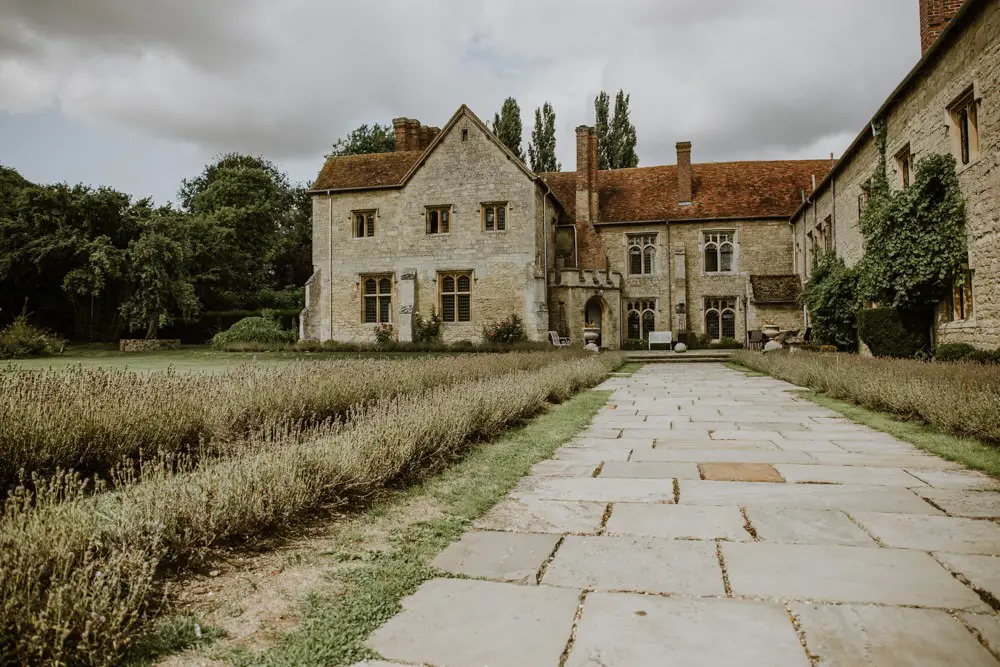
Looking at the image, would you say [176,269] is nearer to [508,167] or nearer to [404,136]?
[404,136]

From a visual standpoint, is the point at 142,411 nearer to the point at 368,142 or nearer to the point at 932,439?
the point at 932,439

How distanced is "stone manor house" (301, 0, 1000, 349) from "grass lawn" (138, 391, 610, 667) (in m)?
17.8

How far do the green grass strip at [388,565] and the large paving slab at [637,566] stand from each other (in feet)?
2.07

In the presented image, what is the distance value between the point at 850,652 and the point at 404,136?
102 feet

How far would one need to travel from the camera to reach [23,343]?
2198cm

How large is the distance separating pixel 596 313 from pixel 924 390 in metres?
22.5

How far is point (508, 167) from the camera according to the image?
86.1ft

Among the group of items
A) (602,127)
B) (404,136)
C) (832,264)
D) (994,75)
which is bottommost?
(832,264)

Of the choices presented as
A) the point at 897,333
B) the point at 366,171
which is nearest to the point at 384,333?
the point at 366,171

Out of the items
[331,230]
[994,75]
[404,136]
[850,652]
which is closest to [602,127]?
[404,136]

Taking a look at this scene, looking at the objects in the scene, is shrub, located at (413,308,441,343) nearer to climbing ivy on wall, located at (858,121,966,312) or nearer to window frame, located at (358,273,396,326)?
window frame, located at (358,273,396,326)

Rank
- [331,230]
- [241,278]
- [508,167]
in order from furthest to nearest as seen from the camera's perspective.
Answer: [241,278]
[331,230]
[508,167]

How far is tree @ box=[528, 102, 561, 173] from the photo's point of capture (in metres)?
46.5

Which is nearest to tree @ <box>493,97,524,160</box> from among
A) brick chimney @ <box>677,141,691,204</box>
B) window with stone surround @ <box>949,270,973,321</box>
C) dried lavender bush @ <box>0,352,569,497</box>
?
brick chimney @ <box>677,141,691,204</box>
